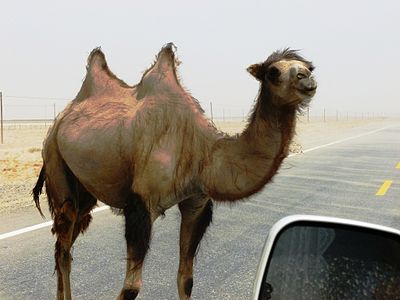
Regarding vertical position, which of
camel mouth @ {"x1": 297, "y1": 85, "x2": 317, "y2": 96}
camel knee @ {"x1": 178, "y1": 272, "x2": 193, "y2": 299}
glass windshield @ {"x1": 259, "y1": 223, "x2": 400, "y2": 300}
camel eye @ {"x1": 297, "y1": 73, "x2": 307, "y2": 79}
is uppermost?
camel eye @ {"x1": 297, "y1": 73, "x2": 307, "y2": 79}

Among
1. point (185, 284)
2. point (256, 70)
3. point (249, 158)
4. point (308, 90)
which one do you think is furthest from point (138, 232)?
point (308, 90)

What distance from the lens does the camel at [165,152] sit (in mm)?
3379

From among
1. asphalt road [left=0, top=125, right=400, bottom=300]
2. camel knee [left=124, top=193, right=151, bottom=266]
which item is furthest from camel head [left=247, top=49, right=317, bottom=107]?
asphalt road [left=0, top=125, right=400, bottom=300]

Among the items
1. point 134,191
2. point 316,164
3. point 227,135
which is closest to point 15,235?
point 134,191

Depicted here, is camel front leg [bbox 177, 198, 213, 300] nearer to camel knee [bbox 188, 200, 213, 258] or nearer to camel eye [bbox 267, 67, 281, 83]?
camel knee [bbox 188, 200, 213, 258]

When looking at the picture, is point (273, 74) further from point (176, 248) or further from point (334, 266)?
point (176, 248)

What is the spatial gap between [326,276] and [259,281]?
0.22 m

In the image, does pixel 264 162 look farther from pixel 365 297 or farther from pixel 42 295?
pixel 42 295

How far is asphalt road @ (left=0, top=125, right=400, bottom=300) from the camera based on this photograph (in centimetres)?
462

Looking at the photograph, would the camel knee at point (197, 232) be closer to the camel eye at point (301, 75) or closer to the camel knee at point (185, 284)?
the camel knee at point (185, 284)

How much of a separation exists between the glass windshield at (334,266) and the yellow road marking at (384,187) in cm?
874

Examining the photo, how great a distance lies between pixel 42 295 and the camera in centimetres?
441

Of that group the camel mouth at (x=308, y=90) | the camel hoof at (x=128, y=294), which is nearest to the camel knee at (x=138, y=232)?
the camel hoof at (x=128, y=294)

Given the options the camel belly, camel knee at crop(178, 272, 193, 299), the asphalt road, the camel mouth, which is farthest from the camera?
the asphalt road
